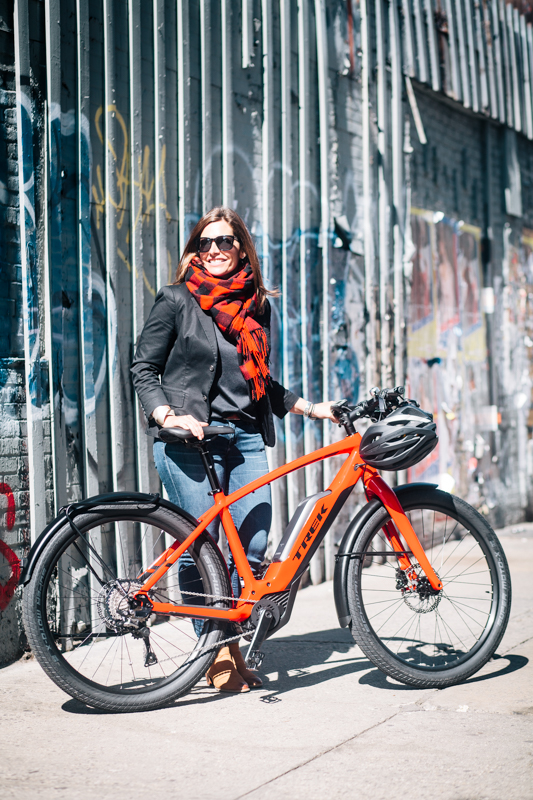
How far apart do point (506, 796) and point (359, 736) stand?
67 centimetres

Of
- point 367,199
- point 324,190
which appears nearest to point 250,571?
point 324,190

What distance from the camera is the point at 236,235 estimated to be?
3.83 metres

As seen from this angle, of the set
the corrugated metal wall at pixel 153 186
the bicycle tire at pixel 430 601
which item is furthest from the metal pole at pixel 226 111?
the bicycle tire at pixel 430 601

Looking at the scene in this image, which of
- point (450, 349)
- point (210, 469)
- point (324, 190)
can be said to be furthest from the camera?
point (450, 349)

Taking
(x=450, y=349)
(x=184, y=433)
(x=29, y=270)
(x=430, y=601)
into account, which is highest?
(x=29, y=270)

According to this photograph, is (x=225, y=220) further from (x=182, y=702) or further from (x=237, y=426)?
(x=182, y=702)

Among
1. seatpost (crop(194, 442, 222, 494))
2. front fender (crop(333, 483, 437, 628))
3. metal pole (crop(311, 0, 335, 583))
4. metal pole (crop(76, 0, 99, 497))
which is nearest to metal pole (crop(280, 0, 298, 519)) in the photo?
metal pole (crop(311, 0, 335, 583))

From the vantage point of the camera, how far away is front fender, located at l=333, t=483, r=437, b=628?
3625 millimetres

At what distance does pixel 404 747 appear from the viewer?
311 cm

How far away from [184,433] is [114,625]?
0.80m

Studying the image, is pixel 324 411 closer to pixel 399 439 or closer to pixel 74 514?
pixel 399 439

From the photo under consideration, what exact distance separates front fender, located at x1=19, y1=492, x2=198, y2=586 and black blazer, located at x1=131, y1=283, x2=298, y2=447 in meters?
0.33

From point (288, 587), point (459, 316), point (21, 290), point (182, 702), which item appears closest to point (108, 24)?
point (21, 290)

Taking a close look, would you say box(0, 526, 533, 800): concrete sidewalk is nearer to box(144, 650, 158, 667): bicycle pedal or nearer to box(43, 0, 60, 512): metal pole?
box(144, 650, 158, 667): bicycle pedal
